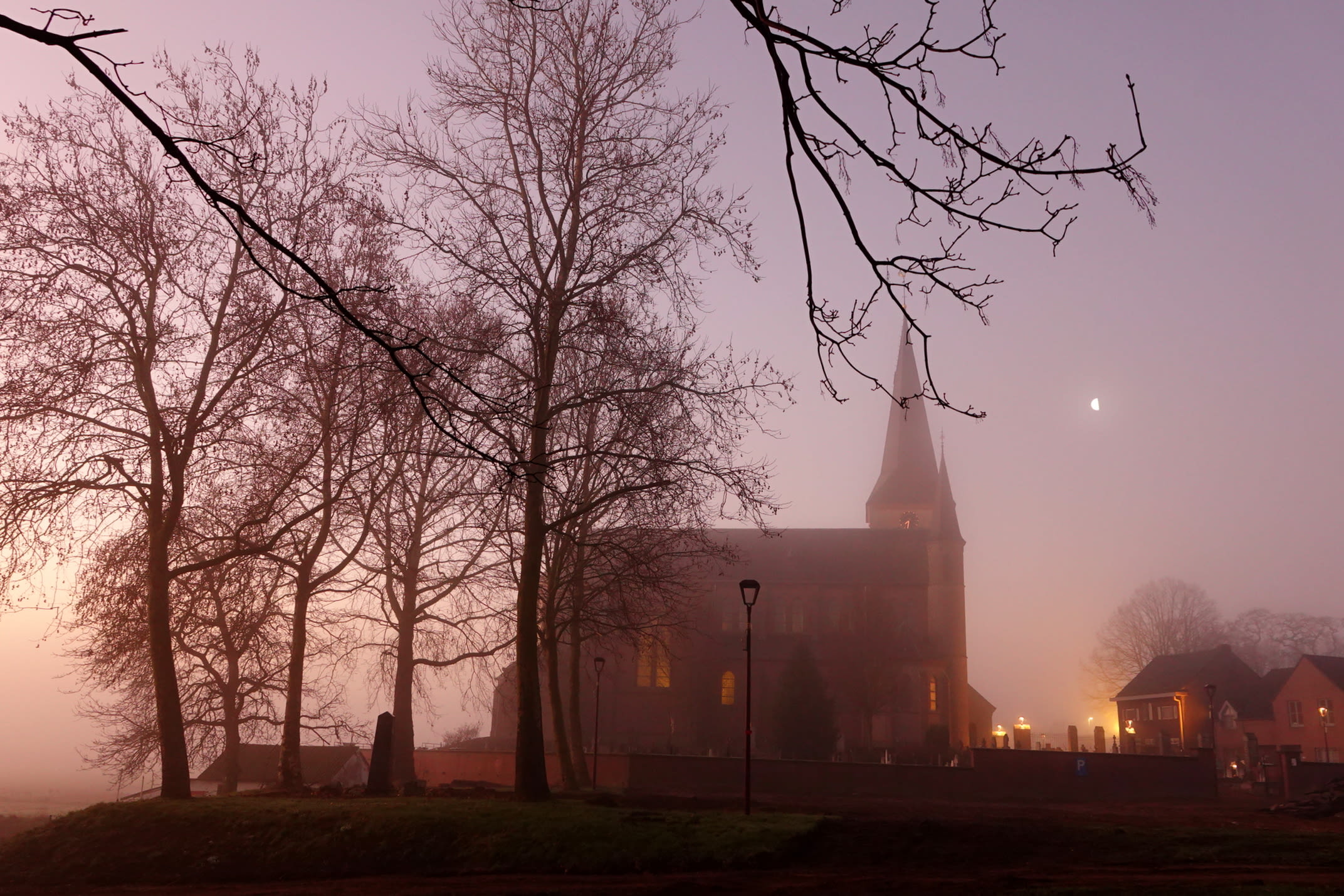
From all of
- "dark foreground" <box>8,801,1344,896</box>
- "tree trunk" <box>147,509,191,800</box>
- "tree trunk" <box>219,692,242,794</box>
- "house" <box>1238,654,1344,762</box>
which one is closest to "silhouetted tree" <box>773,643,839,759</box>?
"house" <box>1238,654,1344,762</box>

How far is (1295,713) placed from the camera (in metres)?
60.0

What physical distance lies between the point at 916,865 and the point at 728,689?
52.8m

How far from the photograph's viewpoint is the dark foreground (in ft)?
35.9

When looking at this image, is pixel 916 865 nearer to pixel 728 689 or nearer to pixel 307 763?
pixel 307 763

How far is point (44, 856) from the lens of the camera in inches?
553

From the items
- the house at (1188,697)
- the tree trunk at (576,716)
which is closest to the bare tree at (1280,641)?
the house at (1188,697)

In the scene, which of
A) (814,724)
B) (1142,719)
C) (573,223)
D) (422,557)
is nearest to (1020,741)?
(814,724)

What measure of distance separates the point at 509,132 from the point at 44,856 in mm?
13900

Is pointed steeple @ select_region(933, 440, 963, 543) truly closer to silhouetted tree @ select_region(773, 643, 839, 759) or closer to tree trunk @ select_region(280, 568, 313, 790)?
silhouetted tree @ select_region(773, 643, 839, 759)

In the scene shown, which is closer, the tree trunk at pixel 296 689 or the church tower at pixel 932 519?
the tree trunk at pixel 296 689

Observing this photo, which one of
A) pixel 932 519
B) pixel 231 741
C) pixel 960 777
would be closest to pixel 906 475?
pixel 932 519

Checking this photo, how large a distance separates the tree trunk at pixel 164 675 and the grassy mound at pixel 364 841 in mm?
1470

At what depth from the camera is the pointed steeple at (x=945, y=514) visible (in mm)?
70812

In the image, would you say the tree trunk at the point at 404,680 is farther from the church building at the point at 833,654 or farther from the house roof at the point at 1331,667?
the house roof at the point at 1331,667
